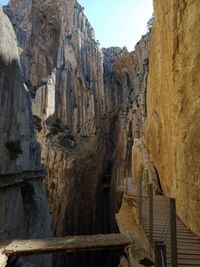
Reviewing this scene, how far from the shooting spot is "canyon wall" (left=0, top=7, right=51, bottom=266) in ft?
63.1

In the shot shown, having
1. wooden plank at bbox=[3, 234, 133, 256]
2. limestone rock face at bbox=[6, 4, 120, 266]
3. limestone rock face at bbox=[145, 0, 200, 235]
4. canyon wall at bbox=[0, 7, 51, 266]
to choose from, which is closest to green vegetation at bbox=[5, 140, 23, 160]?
canyon wall at bbox=[0, 7, 51, 266]

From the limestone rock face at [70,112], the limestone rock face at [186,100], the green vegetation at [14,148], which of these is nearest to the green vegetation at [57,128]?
the limestone rock face at [70,112]

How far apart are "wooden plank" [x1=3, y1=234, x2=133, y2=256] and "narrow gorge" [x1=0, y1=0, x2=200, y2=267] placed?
0.56 meters

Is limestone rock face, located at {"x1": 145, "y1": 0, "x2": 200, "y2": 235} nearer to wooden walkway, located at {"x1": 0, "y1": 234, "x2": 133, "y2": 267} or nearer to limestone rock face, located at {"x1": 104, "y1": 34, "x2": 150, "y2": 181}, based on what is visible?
wooden walkway, located at {"x1": 0, "y1": 234, "x2": 133, "y2": 267}

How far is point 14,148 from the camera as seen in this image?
69.7 ft

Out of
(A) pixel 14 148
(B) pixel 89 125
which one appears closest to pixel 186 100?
(A) pixel 14 148

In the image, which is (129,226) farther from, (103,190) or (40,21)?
(40,21)

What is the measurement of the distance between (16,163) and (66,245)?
1115 cm

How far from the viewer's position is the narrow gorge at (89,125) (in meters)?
12.0

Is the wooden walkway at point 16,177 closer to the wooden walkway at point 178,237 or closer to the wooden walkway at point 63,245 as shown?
the wooden walkway at point 63,245

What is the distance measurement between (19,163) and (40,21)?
52.7m

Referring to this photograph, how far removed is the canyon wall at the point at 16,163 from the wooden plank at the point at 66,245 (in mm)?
3886

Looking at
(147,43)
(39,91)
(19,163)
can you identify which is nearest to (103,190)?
(39,91)

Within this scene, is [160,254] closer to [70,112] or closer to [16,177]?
[16,177]
